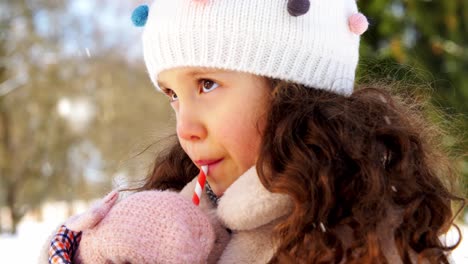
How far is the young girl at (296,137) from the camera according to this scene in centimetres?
132

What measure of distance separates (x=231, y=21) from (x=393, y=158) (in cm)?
51

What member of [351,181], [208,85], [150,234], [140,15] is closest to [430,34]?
[140,15]

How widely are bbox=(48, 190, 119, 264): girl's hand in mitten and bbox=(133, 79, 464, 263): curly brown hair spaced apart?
1.16 feet

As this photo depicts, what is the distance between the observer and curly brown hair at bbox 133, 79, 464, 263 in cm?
130

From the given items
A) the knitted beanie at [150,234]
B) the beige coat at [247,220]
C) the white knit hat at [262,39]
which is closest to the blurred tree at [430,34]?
the white knit hat at [262,39]

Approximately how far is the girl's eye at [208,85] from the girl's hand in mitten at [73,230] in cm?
33

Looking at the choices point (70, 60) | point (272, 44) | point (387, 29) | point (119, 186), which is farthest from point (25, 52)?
point (272, 44)

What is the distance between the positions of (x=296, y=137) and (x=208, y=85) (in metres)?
0.28

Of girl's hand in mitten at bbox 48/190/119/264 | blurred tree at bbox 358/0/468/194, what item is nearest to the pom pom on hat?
girl's hand in mitten at bbox 48/190/119/264

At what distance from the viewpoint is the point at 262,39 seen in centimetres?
157

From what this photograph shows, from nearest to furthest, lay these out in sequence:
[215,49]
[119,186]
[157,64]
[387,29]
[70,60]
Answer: [215,49], [157,64], [119,186], [387,29], [70,60]

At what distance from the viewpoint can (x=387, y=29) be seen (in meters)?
3.87

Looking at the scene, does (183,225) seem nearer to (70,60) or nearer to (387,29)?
(387,29)

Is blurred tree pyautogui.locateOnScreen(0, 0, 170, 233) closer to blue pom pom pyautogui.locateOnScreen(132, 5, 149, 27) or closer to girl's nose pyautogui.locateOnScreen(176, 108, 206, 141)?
blue pom pom pyautogui.locateOnScreen(132, 5, 149, 27)
